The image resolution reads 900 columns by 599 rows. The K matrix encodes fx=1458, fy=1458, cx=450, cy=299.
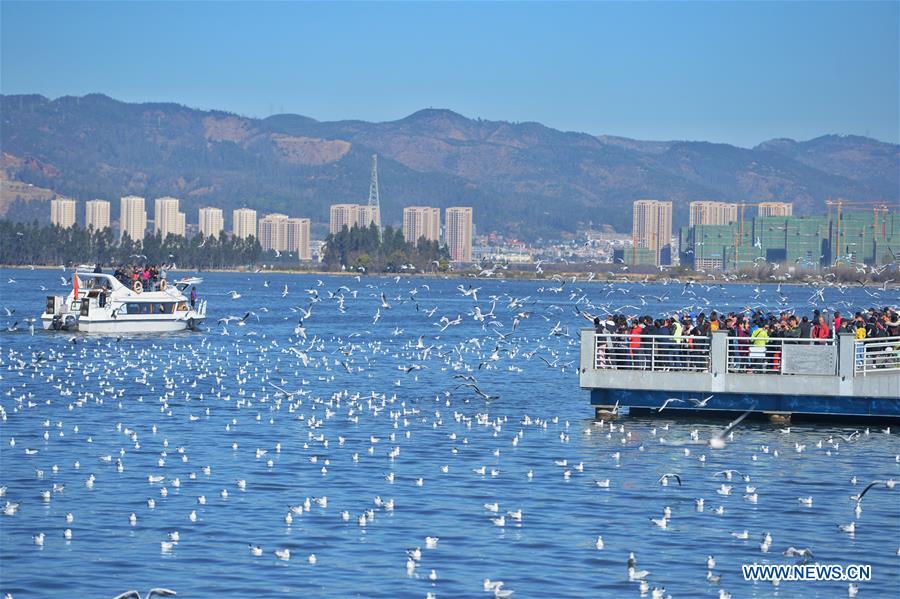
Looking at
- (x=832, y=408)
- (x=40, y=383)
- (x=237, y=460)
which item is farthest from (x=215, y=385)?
(x=832, y=408)

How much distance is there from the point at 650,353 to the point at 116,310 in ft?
138

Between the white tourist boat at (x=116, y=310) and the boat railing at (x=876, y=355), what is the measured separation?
4232cm

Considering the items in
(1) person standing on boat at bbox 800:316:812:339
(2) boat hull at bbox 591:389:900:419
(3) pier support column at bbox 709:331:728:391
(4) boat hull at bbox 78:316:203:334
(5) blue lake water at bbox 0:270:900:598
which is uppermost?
(1) person standing on boat at bbox 800:316:812:339

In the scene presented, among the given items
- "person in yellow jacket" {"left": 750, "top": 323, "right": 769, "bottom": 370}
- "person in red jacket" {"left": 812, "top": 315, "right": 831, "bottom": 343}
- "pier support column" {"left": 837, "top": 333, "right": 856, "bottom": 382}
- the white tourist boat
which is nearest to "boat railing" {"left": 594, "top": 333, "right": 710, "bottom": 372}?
"person in yellow jacket" {"left": 750, "top": 323, "right": 769, "bottom": 370}

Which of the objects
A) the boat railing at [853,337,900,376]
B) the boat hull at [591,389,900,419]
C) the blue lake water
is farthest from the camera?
the boat hull at [591,389,900,419]

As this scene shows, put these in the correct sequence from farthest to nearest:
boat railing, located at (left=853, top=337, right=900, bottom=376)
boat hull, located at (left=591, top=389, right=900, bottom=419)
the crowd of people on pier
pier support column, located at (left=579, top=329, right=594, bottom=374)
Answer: pier support column, located at (left=579, top=329, right=594, bottom=374) < the crowd of people on pier < boat hull, located at (left=591, top=389, right=900, bottom=419) < boat railing, located at (left=853, top=337, right=900, bottom=376)

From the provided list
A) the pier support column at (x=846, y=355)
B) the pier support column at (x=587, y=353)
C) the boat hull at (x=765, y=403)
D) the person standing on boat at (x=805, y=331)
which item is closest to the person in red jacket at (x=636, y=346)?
the boat hull at (x=765, y=403)

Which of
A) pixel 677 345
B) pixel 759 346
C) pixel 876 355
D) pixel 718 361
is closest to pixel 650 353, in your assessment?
pixel 677 345

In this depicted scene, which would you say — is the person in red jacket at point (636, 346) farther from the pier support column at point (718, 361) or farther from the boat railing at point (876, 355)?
the boat railing at point (876, 355)

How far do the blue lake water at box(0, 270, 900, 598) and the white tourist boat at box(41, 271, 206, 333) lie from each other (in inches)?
902

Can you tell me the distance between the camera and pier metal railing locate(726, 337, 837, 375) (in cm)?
3538

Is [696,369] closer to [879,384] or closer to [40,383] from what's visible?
[879,384]

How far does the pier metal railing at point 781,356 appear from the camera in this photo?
35.4 meters

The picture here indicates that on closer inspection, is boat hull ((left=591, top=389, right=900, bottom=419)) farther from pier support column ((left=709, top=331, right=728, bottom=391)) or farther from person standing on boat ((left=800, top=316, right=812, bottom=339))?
person standing on boat ((left=800, top=316, right=812, bottom=339))
